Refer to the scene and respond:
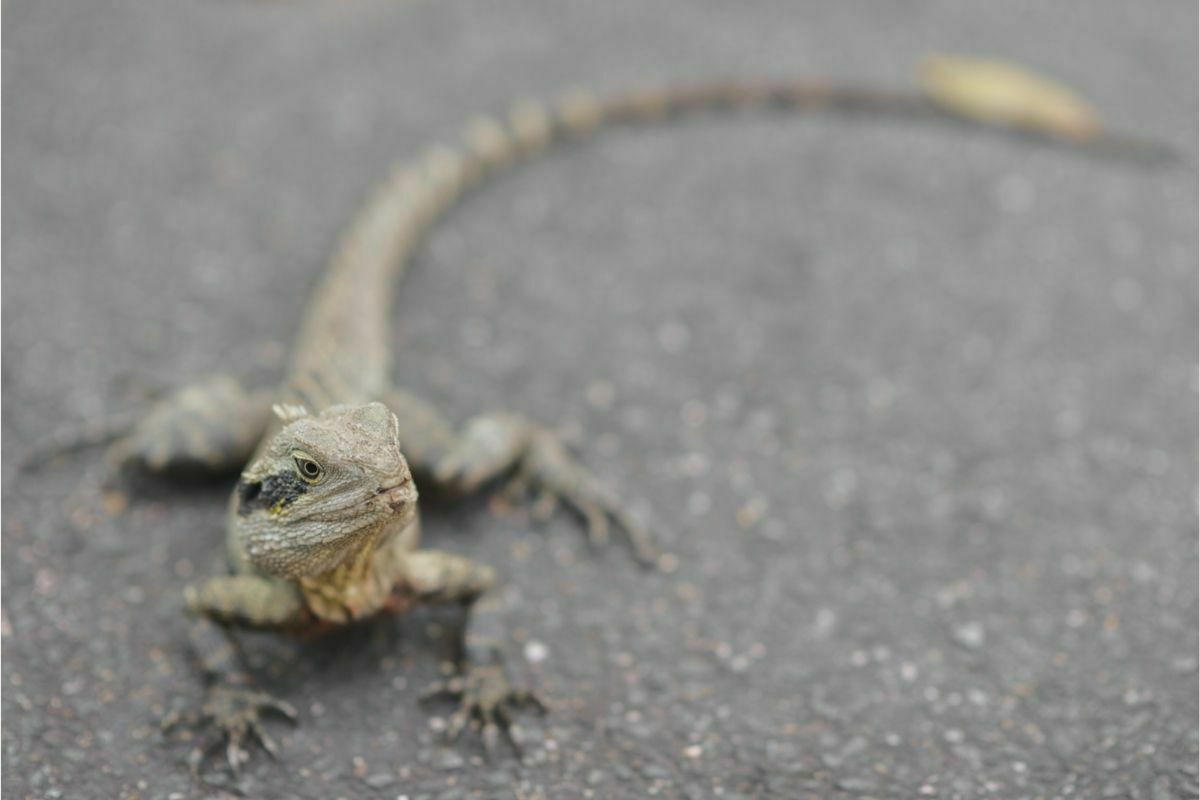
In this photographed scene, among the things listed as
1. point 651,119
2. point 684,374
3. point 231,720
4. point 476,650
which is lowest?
point 231,720

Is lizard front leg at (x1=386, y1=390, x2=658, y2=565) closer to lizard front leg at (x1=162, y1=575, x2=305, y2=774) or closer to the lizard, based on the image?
the lizard

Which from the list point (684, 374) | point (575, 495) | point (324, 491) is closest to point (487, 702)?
point (324, 491)

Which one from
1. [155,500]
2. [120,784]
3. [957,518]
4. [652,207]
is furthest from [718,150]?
[120,784]

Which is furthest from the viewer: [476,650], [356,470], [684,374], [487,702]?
[684,374]

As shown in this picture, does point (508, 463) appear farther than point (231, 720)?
Yes

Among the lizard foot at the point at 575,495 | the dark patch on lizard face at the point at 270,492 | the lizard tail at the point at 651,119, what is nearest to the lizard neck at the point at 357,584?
the dark patch on lizard face at the point at 270,492

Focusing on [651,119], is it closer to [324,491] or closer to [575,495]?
[575,495]

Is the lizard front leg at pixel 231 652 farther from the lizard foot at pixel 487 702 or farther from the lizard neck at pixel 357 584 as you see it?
the lizard foot at pixel 487 702

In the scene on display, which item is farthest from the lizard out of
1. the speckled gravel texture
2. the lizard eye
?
the speckled gravel texture
